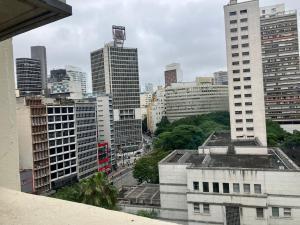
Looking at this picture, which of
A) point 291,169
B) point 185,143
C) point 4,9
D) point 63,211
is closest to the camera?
point 4,9

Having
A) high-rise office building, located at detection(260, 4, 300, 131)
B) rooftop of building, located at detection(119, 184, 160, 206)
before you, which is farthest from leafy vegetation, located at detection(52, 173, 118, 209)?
high-rise office building, located at detection(260, 4, 300, 131)

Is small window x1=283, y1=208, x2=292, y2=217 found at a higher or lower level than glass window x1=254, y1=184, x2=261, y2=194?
lower

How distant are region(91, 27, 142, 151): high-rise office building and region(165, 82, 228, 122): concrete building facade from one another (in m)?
27.7

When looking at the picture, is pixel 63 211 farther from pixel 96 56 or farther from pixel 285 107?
pixel 96 56

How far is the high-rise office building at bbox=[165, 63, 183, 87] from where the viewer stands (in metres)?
149

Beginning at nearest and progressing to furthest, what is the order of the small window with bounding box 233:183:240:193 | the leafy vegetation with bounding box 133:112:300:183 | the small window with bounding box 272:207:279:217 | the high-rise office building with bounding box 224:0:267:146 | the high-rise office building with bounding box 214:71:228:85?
the small window with bounding box 272:207:279:217, the small window with bounding box 233:183:240:193, the leafy vegetation with bounding box 133:112:300:183, the high-rise office building with bounding box 224:0:267:146, the high-rise office building with bounding box 214:71:228:85

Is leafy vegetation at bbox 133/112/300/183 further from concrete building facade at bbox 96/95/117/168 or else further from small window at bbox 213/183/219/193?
small window at bbox 213/183/219/193

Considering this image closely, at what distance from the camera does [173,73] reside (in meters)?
150

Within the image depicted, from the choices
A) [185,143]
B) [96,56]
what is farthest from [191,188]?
[96,56]

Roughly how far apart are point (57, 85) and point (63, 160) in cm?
4909

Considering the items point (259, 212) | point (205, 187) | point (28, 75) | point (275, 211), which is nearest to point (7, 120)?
point (205, 187)

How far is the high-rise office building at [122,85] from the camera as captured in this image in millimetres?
75062

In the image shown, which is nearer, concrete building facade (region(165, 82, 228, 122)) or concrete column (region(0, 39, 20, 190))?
concrete column (region(0, 39, 20, 190))

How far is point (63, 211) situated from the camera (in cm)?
176
